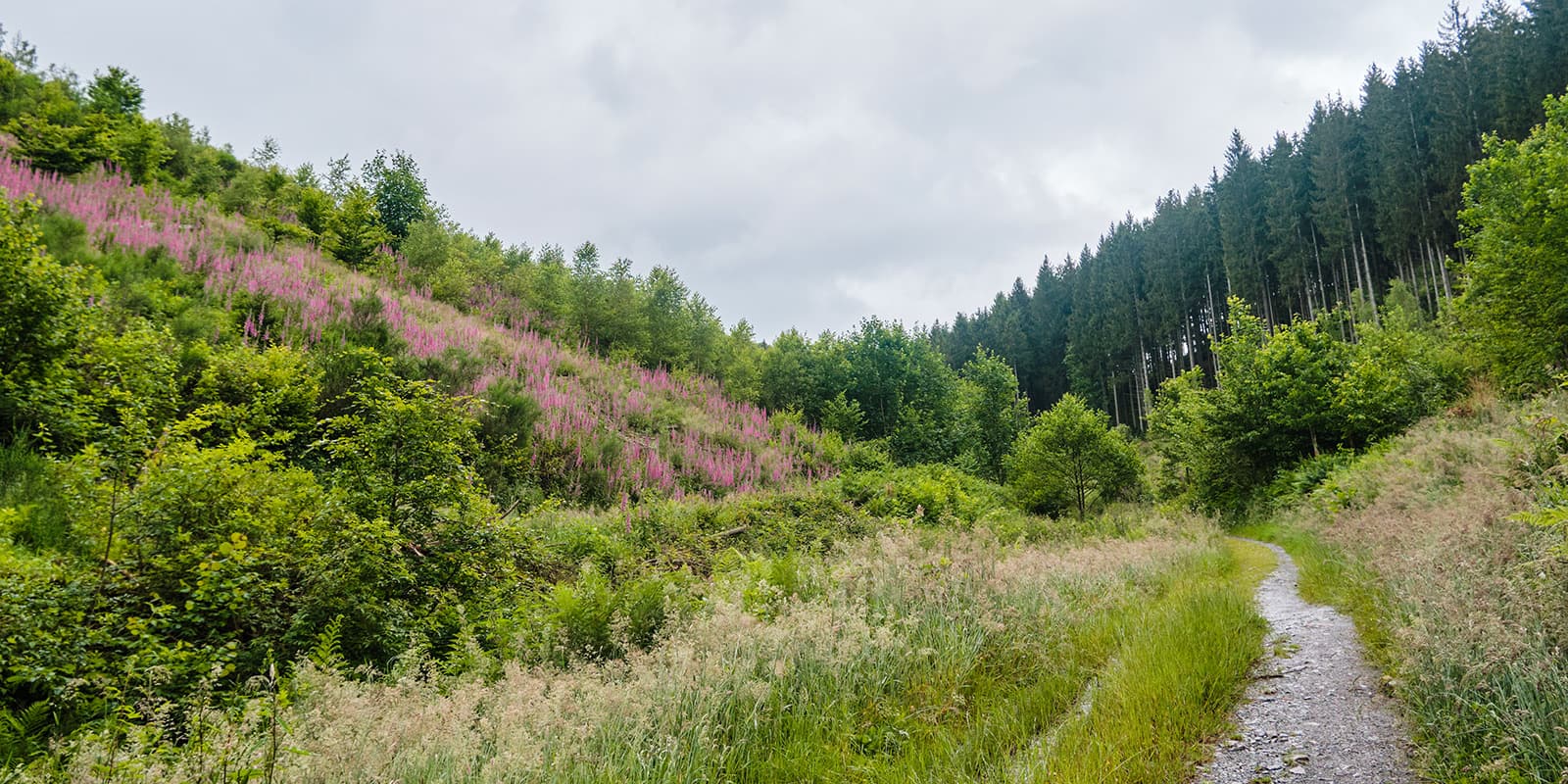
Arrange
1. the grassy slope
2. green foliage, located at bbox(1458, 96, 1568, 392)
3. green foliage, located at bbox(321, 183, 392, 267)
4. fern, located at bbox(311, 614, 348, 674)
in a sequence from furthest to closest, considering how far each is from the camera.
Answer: green foliage, located at bbox(321, 183, 392, 267), green foliage, located at bbox(1458, 96, 1568, 392), fern, located at bbox(311, 614, 348, 674), the grassy slope

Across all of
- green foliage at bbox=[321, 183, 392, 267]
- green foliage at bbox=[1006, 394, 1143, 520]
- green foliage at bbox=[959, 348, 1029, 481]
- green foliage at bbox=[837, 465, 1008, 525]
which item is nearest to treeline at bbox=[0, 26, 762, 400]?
green foliage at bbox=[321, 183, 392, 267]

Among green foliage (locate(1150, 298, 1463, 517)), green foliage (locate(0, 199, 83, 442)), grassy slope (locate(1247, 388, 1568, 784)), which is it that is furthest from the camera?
green foliage (locate(1150, 298, 1463, 517))

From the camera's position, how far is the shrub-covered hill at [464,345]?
34.0ft

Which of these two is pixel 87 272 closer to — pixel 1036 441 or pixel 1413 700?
pixel 1413 700

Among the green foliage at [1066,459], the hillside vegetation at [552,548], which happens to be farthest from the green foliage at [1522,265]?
the green foliage at [1066,459]

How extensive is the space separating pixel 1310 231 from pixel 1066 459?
169 ft

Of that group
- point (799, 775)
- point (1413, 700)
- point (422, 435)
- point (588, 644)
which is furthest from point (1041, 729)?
Answer: point (422, 435)

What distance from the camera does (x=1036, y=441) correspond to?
2812 centimetres

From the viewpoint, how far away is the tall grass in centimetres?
268

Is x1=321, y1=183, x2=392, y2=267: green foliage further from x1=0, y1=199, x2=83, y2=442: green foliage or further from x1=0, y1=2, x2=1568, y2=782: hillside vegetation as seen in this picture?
x1=0, y1=199, x2=83, y2=442: green foliage

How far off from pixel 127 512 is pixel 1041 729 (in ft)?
21.0

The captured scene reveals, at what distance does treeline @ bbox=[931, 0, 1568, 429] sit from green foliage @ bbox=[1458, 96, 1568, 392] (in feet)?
51.9

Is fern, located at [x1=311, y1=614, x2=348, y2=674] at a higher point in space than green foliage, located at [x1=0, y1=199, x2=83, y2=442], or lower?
lower

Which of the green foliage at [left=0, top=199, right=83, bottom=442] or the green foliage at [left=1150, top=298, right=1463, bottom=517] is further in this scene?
the green foliage at [left=1150, top=298, right=1463, bottom=517]
